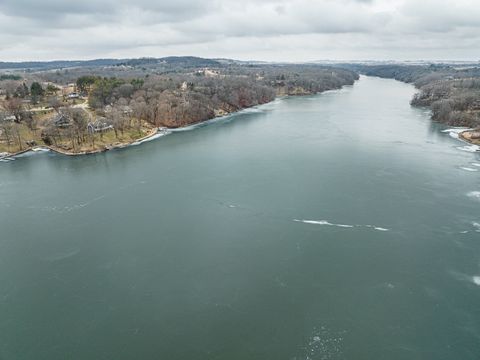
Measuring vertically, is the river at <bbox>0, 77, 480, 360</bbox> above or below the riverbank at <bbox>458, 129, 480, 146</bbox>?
below

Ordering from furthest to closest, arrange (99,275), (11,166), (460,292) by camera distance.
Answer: (11,166) → (99,275) → (460,292)

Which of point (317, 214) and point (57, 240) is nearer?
point (57, 240)

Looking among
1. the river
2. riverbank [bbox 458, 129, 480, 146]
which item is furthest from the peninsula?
riverbank [bbox 458, 129, 480, 146]

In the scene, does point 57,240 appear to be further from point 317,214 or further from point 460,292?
point 460,292

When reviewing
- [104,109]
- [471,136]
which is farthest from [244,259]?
[104,109]

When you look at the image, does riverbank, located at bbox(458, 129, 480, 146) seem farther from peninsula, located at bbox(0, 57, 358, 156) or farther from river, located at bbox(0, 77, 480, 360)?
peninsula, located at bbox(0, 57, 358, 156)

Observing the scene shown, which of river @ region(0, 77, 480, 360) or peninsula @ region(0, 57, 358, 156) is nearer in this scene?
river @ region(0, 77, 480, 360)

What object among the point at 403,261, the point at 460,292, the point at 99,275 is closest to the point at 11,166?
the point at 99,275

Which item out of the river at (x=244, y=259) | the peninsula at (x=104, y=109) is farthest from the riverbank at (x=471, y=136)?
the peninsula at (x=104, y=109)
